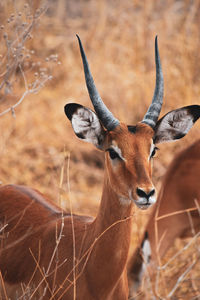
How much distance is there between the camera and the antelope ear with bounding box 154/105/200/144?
4035mm

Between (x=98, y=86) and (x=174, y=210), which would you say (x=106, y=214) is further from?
(x=98, y=86)

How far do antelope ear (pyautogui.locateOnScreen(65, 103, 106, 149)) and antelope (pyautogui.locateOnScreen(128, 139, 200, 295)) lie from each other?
215cm

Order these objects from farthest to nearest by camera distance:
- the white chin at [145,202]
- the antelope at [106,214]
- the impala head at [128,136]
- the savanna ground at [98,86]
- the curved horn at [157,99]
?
the savanna ground at [98,86] < the curved horn at [157,99] < the antelope at [106,214] < the impala head at [128,136] < the white chin at [145,202]

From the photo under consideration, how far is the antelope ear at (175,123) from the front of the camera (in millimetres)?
4035

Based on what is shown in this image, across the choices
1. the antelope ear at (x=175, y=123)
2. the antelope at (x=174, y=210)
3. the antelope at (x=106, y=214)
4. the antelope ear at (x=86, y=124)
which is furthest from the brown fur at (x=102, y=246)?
the antelope at (x=174, y=210)

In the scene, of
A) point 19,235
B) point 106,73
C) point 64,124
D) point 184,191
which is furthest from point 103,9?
point 19,235

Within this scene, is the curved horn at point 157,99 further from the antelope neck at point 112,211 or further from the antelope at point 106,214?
the antelope neck at point 112,211

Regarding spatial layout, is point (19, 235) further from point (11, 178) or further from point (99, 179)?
point (99, 179)

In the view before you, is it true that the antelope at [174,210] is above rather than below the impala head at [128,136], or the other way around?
below

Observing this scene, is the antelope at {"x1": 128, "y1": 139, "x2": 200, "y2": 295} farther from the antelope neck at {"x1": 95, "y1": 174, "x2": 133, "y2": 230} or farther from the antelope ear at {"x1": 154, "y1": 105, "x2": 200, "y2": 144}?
the antelope neck at {"x1": 95, "y1": 174, "x2": 133, "y2": 230}

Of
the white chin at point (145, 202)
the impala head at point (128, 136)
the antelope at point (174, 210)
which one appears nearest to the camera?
the white chin at point (145, 202)

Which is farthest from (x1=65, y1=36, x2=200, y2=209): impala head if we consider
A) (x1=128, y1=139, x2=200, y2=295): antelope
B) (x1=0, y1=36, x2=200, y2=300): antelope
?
Answer: (x1=128, y1=139, x2=200, y2=295): antelope

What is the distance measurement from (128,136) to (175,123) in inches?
19.9

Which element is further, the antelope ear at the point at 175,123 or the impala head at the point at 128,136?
the antelope ear at the point at 175,123
